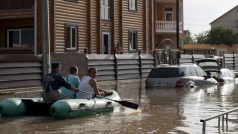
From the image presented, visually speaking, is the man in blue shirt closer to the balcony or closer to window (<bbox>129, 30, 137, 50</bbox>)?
window (<bbox>129, 30, 137, 50</bbox>)

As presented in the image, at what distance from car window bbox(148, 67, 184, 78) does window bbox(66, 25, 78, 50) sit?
953 cm

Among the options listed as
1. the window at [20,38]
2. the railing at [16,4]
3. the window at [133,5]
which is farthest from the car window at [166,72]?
the window at [133,5]

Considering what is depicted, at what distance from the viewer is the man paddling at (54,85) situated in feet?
47.7

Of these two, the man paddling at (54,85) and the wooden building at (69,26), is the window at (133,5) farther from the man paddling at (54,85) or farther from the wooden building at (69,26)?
the man paddling at (54,85)

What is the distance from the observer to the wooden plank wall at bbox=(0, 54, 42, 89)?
23.2 meters

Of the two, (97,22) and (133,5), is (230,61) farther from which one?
(97,22)

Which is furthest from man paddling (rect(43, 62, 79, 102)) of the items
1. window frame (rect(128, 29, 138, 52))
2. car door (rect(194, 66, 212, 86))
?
window frame (rect(128, 29, 138, 52))

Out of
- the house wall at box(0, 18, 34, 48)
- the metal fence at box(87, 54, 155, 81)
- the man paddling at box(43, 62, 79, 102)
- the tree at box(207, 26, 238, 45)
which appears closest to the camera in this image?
the man paddling at box(43, 62, 79, 102)

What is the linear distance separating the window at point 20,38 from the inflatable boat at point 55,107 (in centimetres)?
1809

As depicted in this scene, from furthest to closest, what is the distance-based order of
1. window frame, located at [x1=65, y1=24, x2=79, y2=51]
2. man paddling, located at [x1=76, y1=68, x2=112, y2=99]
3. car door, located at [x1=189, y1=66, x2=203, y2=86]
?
window frame, located at [x1=65, y1=24, x2=79, y2=51] < car door, located at [x1=189, y1=66, x2=203, y2=86] < man paddling, located at [x1=76, y1=68, x2=112, y2=99]

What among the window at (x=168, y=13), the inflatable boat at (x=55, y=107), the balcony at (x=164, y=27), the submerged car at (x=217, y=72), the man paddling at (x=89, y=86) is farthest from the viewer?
the window at (x=168, y=13)

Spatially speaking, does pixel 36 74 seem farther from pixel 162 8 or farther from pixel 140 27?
pixel 162 8

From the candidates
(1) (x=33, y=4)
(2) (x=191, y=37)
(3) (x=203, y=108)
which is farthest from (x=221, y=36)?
(3) (x=203, y=108)

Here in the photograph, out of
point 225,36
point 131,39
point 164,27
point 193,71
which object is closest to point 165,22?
point 164,27
